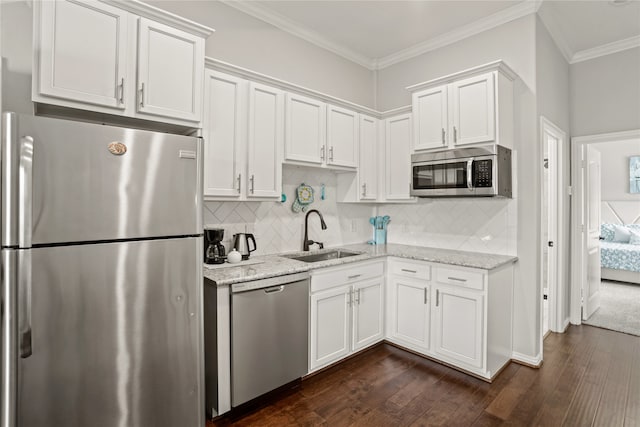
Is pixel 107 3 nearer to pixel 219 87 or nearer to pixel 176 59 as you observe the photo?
pixel 176 59

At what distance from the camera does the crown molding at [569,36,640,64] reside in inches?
133

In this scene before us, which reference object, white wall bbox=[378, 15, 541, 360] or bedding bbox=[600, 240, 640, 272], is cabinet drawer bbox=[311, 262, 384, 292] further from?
bedding bbox=[600, 240, 640, 272]

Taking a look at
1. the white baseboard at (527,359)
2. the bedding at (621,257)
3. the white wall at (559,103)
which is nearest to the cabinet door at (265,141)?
the white wall at (559,103)

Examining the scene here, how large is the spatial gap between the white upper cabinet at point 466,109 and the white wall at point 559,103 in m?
0.36

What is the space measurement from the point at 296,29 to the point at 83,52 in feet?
6.82

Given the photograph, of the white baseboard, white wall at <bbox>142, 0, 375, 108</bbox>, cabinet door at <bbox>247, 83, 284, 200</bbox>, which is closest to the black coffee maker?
cabinet door at <bbox>247, 83, 284, 200</bbox>

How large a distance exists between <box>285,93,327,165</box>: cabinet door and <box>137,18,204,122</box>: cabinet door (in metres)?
0.86

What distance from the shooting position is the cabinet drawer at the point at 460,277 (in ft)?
8.56

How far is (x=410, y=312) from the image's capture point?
305cm

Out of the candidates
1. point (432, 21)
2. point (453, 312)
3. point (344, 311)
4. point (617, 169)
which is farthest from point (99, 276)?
point (617, 169)

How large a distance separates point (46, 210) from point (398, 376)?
257cm

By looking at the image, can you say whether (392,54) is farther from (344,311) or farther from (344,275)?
(344,311)

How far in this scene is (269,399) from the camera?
2.36m

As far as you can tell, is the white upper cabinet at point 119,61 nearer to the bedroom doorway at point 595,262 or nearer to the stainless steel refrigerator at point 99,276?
the stainless steel refrigerator at point 99,276
